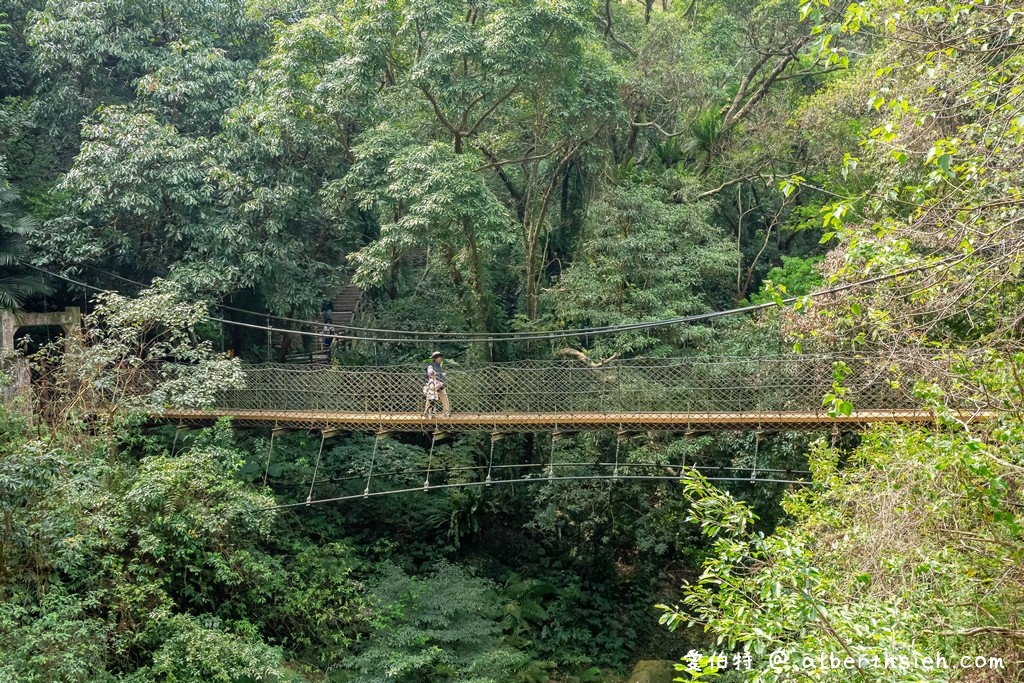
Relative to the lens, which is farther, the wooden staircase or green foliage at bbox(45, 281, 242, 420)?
the wooden staircase

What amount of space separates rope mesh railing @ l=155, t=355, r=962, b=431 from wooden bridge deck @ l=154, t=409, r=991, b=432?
1cm

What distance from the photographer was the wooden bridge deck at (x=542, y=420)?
6.93m

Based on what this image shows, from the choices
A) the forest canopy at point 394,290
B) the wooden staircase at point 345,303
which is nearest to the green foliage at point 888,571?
the forest canopy at point 394,290

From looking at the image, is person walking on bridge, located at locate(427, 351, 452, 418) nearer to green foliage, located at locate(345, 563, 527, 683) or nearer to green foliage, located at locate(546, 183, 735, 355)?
green foliage, located at locate(345, 563, 527, 683)

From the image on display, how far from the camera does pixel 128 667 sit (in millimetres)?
6625

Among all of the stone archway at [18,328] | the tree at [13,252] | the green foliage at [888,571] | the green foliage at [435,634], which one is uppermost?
the tree at [13,252]

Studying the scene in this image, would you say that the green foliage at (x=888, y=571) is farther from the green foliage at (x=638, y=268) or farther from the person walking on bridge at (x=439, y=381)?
the green foliage at (x=638, y=268)

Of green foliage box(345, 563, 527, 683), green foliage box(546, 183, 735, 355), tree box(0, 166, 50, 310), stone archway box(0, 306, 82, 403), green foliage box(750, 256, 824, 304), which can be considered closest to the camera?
green foliage box(345, 563, 527, 683)

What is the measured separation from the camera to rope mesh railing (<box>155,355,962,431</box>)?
7.39 metres

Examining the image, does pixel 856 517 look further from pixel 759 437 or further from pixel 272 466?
pixel 272 466

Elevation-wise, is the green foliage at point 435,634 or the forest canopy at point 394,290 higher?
the forest canopy at point 394,290

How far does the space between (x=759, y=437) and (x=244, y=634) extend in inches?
167

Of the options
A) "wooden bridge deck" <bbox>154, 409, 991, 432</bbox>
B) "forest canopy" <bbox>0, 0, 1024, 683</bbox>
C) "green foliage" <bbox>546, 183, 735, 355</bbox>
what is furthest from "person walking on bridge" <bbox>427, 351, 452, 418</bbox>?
"green foliage" <bbox>546, 183, 735, 355</bbox>

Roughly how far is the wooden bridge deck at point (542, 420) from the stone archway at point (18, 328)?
1200 mm
